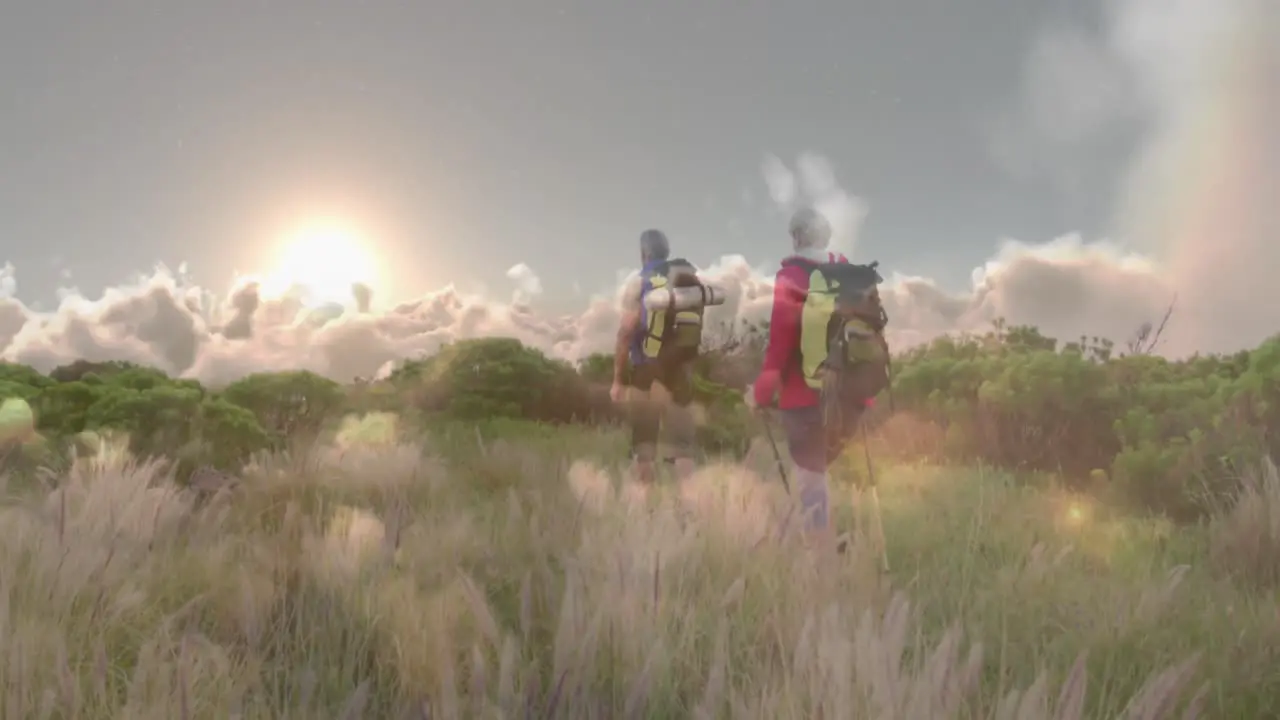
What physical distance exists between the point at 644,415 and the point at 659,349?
690 millimetres

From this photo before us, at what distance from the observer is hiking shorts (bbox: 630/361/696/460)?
7754 millimetres

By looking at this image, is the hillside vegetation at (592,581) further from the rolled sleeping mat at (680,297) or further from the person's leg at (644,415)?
the rolled sleeping mat at (680,297)

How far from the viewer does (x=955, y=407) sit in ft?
36.1

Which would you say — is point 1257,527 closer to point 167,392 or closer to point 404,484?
point 404,484

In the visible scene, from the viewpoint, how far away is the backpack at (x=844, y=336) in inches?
191

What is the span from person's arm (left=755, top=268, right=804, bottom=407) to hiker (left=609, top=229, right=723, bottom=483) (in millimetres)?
2321

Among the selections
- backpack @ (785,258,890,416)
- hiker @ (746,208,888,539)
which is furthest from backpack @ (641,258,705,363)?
backpack @ (785,258,890,416)

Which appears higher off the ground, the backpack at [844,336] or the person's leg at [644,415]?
the backpack at [844,336]

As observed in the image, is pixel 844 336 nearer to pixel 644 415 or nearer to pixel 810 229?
pixel 810 229

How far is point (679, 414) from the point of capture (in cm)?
788

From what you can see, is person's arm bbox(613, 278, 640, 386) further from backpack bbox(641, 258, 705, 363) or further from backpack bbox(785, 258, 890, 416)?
backpack bbox(785, 258, 890, 416)

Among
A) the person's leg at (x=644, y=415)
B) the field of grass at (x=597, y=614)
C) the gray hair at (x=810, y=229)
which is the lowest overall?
the field of grass at (x=597, y=614)

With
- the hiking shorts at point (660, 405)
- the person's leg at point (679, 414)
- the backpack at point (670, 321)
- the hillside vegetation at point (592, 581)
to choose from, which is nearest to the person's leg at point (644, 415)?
the hiking shorts at point (660, 405)

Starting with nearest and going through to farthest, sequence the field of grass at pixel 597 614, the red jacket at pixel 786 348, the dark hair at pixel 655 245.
A: the field of grass at pixel 597 614 < the red jacket at pixel 786 348 < the dark hair at pixel 655 245
